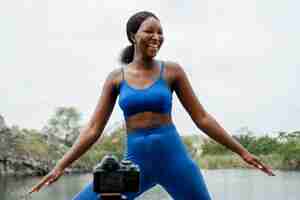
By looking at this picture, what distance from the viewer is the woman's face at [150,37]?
130 inches

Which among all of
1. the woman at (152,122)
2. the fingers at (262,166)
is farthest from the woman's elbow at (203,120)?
the fingers at (262,166)

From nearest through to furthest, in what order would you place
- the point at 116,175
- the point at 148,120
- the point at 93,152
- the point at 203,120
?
the point at 116,175 < the point at 148,120 < the point at 203,120 < the point at 93,152

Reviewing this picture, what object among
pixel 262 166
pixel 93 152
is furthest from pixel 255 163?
pixel 93 152

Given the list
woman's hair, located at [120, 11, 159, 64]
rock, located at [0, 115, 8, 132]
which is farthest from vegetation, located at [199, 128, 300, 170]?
woman's hair, located at [120, 11, 159, 64]

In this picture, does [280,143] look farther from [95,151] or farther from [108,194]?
[108,194]

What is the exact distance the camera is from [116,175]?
8.54 feet

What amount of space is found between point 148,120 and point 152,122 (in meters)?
0.02

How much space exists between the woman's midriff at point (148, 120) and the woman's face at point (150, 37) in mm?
299

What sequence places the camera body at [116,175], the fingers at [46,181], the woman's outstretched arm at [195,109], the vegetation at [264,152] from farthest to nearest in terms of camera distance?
the vegetation at [264,152]
the woman's outstretched arm at [195,109]
the fingers at [46,181]
the camera body at [116,175]

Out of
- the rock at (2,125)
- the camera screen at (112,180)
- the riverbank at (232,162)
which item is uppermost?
the camera screen at (112,180)

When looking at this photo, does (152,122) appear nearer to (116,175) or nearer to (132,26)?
(132,26)

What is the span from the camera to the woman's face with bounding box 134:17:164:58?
331 cm

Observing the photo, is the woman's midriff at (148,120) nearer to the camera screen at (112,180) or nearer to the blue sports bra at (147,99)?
the blue sports bra at (147,99)

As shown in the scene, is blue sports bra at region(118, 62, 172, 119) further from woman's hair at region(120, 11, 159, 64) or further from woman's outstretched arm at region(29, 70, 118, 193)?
woman's hair at region(120, 11, 159, 64)
